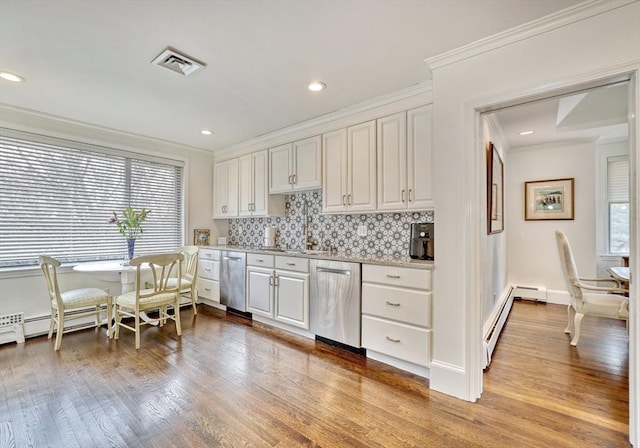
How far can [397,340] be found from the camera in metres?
2.56

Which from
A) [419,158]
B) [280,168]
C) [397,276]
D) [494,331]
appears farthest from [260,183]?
[494,331]

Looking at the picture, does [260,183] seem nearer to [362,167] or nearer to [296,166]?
[296,166]

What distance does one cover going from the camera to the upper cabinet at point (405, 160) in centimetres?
272

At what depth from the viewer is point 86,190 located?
3809mm

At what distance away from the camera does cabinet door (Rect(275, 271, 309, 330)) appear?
3.29 meters

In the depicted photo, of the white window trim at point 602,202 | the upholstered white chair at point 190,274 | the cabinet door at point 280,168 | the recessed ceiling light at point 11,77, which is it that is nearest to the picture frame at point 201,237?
the upholstered white chair at point 190,274

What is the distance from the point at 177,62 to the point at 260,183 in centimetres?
210

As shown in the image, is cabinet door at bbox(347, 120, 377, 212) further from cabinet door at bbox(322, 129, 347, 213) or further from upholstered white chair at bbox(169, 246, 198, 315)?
upholstered white chair at bbox(169, 246, 198, 315)

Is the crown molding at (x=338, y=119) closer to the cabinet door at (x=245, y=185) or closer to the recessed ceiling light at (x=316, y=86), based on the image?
the cabinet door at (x=245, y=185)

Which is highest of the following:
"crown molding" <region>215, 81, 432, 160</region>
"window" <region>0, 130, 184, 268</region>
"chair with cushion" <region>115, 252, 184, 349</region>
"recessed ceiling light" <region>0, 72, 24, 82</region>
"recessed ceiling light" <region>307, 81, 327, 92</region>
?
"recessed ceiling light" <region>0, 72, 24, 82</region>

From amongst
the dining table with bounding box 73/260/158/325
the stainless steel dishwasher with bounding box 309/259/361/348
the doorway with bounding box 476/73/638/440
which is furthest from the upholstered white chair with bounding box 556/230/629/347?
the dining table with bounding box 73/260/158/325

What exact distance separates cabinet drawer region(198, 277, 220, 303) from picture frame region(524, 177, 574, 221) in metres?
5.00

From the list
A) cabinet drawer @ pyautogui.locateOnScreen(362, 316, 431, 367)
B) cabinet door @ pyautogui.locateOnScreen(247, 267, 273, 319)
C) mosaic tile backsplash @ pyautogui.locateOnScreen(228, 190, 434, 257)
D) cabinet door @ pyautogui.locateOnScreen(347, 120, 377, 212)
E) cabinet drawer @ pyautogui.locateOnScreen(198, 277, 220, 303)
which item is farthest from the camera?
cabinet drawer @ pyautogui.locateOnScreen(198, 277, 220, 303)

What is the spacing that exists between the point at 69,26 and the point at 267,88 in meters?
1.39
